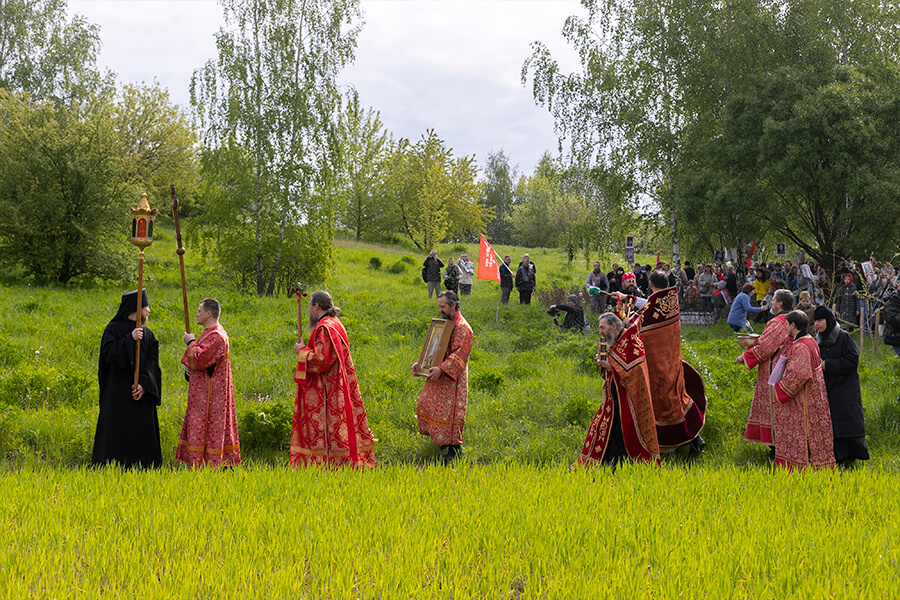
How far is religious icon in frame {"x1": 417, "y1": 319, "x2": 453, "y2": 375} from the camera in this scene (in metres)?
7.66

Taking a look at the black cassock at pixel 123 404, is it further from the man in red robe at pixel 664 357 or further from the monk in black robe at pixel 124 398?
the man in red robe at pixel 664 357

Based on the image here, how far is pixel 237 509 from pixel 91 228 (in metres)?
19.0

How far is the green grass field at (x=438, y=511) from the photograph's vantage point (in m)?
3.80

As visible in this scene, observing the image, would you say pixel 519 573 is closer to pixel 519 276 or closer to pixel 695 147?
pixel 519 276

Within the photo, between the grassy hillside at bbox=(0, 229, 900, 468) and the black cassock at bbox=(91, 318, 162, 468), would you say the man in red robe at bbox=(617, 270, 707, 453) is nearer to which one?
the grassy hillside at bbox=(0, 229, 900, 468)

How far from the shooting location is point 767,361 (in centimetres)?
794

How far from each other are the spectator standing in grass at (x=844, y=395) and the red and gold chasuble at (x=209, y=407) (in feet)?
21.2

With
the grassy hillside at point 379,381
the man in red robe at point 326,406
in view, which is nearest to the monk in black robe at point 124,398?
the grassy hillside at point 379,381

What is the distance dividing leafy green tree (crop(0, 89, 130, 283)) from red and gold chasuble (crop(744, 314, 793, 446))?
764 inches

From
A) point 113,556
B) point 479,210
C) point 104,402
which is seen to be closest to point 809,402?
point 113,556

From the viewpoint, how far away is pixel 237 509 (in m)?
5.03

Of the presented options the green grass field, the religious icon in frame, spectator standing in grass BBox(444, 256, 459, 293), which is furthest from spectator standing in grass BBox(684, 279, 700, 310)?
the religious icon in frame

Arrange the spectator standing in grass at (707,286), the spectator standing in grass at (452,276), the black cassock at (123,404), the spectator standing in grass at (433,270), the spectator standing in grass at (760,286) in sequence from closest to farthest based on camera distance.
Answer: the black cassock at (123,404) → the spectator standing in grass at (760,286) → the spectator standing in grass at (707,286) → the spectator standing in grass at (433,270) → the spectator standing in grass at (452,276)

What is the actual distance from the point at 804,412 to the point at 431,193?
138ft
